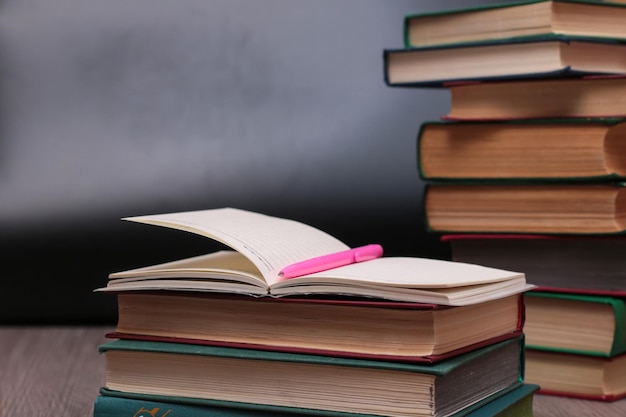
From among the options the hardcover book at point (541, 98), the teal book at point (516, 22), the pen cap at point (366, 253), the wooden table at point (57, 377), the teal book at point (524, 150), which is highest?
the teal book at point (516, 22)

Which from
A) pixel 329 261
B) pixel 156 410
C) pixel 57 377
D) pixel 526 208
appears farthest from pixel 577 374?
pixel 57 377

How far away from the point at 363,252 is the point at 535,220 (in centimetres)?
34

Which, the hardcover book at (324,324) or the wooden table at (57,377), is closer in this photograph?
the hardcover book at (324,324)

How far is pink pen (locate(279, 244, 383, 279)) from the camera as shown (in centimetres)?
106

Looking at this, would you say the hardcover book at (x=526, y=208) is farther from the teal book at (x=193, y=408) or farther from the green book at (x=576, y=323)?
the teal book at (x=193, y=408)

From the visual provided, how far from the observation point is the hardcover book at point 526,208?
138cm

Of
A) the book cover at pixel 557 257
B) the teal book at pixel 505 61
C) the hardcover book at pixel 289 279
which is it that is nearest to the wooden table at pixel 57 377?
the book cover at pixel 557 257

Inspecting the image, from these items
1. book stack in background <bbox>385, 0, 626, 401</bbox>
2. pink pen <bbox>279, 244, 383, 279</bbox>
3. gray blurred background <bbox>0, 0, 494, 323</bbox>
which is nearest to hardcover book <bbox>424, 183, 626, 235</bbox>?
book stack in background <bbox>385, 0, 626, 401</bbox>

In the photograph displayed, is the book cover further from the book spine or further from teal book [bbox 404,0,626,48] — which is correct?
the book spine

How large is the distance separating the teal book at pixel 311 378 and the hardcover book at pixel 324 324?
11 mm

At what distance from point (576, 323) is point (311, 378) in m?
0.51

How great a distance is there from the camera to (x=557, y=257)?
56.7 inches

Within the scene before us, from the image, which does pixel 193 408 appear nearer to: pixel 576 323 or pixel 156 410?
pixel 156 410

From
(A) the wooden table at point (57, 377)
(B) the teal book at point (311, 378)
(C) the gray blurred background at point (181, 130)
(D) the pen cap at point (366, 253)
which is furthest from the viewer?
(C) the gray blurred background at point (181, 130)
